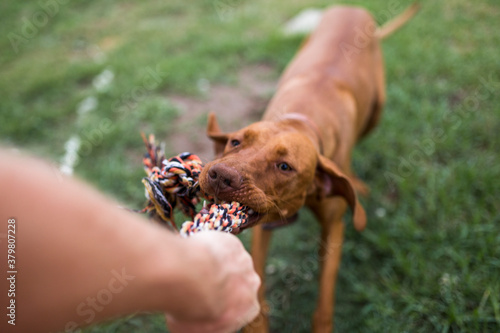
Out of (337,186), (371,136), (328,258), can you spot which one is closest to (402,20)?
(371,136)

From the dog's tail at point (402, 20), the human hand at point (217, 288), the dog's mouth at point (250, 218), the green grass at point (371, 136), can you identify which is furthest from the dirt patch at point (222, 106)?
the human hand at point (217, 288)

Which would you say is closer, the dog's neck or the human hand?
the human hand

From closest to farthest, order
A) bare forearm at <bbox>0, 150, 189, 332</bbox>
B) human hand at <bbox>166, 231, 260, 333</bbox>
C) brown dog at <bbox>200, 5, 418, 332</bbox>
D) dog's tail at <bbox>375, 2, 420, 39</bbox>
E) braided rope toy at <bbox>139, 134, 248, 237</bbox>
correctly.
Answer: bare forearm at <bbox>0, 150, 189, 332</bbox>
human hand at <bbox>166, 231, 260, 333</bbox>
braided rope toy at <bbox>139, 134, 248, 237</bbox>
brown dog at <bbox>200, 5, 418, 332</bbox>
dog's tail at <bbox>375, 2, 420, 39</bbox>

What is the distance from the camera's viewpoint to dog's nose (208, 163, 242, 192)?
1.78m

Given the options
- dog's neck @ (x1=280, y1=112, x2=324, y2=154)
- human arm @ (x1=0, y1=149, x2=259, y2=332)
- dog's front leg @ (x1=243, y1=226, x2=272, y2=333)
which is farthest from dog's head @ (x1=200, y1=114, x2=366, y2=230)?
human arm @ (x1=0, y1=149, x2=259, y2=332)

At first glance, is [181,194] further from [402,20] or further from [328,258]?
[402,20]

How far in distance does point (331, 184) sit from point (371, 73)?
1822 millimetres

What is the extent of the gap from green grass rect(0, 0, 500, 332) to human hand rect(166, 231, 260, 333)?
172 centimetres

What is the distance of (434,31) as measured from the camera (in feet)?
17.9

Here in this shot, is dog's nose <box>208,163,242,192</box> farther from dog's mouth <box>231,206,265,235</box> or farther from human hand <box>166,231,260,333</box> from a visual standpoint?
human hand <box>166,231,260,333</box>

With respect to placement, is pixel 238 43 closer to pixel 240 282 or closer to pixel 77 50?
pixel 77 50

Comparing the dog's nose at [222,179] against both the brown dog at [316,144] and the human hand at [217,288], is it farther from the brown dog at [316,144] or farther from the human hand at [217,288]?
the human hand at [217,288]

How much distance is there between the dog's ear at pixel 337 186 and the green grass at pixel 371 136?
0.71 metres

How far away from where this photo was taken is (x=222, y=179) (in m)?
1.78
